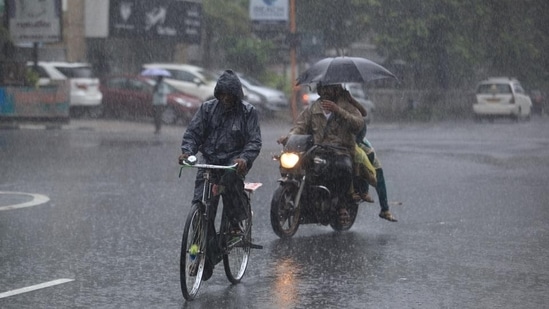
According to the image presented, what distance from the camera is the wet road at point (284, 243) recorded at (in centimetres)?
788

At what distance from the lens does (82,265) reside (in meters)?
9.16

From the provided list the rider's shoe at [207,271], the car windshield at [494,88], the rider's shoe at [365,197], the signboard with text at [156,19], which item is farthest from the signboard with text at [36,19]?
the rider's shoe at [207,271]

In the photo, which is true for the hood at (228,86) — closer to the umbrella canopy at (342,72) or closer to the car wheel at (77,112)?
the umbrella canopy at (342,72)

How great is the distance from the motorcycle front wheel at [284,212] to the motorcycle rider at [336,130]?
419mm

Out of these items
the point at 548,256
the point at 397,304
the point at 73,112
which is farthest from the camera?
the point at 73,112

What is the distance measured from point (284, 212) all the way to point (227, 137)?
272cm

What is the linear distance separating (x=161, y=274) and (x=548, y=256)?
127 inches

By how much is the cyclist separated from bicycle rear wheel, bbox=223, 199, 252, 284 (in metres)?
0.17

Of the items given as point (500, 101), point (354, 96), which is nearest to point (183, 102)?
point (354, 96)

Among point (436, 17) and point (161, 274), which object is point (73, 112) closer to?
point (436, 17)

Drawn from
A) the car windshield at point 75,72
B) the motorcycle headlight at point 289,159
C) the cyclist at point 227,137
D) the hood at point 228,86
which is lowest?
the car windshield at point 75,72

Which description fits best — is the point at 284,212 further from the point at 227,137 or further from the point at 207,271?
the point at 207,271

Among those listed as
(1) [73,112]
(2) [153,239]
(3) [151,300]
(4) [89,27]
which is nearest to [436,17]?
(4) [89,27]

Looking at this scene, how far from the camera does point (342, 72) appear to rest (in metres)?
11.1
